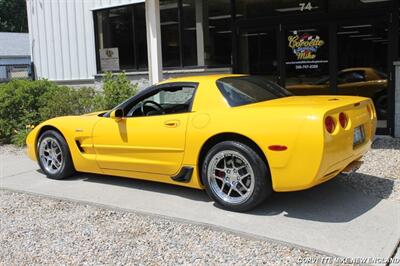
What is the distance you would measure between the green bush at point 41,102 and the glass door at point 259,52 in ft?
8.79

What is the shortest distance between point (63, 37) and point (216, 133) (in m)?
10.3

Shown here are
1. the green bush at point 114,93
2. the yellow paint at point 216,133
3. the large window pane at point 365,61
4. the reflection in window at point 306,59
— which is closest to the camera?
the yellow paint at point 216,133

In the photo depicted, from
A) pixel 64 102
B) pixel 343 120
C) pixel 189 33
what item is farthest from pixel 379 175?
pixel 64 102

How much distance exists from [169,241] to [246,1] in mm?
7497

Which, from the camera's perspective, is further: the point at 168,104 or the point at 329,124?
the point at 168,104

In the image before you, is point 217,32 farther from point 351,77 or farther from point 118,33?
point 351,77

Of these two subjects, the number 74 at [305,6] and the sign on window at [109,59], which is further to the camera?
the sign on window at [109,59]

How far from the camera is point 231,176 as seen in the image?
5.06 metres

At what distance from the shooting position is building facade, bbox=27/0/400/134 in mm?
9227

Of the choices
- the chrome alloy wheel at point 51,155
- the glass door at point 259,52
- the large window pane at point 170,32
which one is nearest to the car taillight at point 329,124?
the chrome alloy wheel at point 51,155

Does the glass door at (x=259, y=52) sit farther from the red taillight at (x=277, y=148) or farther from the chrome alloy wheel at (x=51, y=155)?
the red taillight at (x=277, y=148)

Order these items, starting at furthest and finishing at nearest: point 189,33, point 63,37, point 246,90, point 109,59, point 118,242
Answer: point 63,37 → point 109,59 → point 189,33 → point 246,90 → point 118,242

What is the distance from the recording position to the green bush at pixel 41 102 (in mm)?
10961

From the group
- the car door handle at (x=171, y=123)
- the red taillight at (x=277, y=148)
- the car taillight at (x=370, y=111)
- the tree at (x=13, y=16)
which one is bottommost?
the red taillight at (x=277, y=148)
